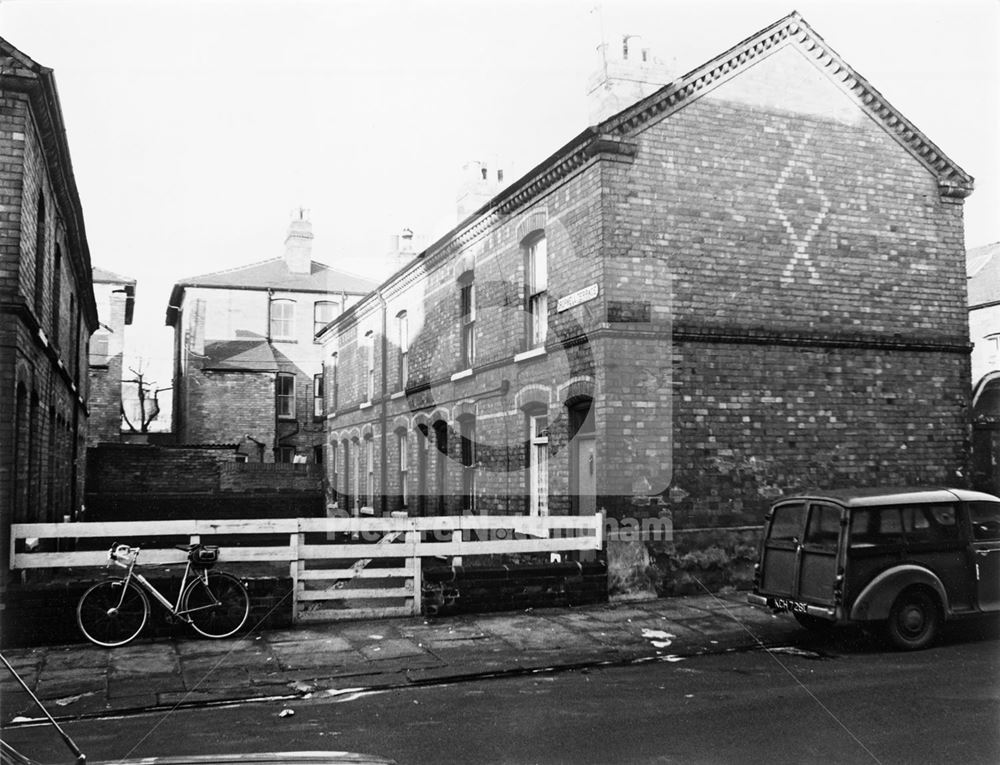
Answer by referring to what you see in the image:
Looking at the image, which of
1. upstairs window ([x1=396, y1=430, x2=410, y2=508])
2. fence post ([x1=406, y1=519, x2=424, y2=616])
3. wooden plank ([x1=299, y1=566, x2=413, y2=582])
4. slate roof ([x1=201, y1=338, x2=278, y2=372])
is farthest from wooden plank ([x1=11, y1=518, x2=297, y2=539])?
slate roof ([x1=201, y1=338, x2=278, y2=372])

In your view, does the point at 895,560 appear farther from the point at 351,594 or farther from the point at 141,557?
the point at 141,557

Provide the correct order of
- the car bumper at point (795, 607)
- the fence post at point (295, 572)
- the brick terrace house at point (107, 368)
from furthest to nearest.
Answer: the brick terrace house at point (107, 368), the fence post at point (295, 572), the car bumper at point (795, 607)

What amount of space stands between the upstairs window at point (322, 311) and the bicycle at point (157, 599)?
33576 millimetres

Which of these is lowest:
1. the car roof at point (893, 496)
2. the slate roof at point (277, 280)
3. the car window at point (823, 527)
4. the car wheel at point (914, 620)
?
the car wheel at point (914, 620)

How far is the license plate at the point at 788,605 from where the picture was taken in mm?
9180

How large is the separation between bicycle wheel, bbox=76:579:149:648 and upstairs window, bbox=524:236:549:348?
764 cm

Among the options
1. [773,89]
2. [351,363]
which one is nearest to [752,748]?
[773,89]

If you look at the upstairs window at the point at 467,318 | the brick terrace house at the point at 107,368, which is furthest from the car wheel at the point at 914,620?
the brick terrace house at the point at 107,368

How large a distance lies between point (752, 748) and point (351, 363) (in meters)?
23.5

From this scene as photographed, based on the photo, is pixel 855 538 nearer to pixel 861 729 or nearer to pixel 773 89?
pixel 861 729

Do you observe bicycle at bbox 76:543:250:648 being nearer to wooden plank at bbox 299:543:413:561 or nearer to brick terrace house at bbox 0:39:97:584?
wooden plank at bbox 299:543:413:561

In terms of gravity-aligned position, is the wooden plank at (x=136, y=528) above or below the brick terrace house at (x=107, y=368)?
below

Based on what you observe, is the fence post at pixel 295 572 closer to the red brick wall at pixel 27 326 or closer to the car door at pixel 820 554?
the red brick wall at pixel 27 326

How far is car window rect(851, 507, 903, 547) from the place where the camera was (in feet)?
29.3
